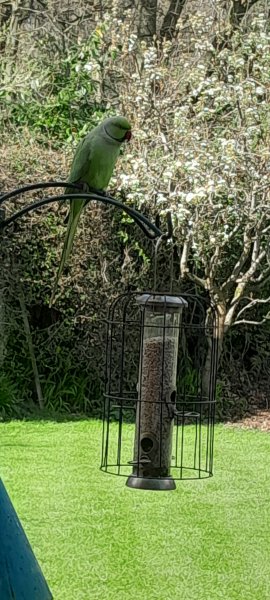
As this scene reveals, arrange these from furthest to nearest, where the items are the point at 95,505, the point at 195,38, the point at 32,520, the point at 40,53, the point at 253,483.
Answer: the point at 40,53
the point at 195,38
the point at 253,483
the point at 95,505
the point at 32,520

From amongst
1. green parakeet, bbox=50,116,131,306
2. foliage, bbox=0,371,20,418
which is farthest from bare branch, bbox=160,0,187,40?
green parakeet, bbox=50,116,131,306

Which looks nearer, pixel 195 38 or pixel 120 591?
pixel 120 591

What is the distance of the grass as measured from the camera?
4531 mm

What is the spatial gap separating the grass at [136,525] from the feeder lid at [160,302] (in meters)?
1.52

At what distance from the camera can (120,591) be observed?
439cm

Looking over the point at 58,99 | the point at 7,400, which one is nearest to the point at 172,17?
the point at 58,99

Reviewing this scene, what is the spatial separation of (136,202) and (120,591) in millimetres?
4342

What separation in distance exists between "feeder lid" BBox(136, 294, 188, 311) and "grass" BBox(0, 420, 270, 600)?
1.52 meters

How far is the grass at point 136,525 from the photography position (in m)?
4.53

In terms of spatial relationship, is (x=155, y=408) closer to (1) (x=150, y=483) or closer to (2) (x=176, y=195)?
(1) (x=150, y=483)

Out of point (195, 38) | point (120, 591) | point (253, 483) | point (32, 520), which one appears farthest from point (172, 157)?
point (120, 591)

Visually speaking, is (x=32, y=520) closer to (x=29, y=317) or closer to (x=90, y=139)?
(x=90, y=139)

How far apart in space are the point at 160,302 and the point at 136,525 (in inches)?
88.8

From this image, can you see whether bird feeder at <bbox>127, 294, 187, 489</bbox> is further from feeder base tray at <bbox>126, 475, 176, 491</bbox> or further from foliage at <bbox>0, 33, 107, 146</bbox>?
foliage at <bbox>0, 33, 107, 146</bbox>
